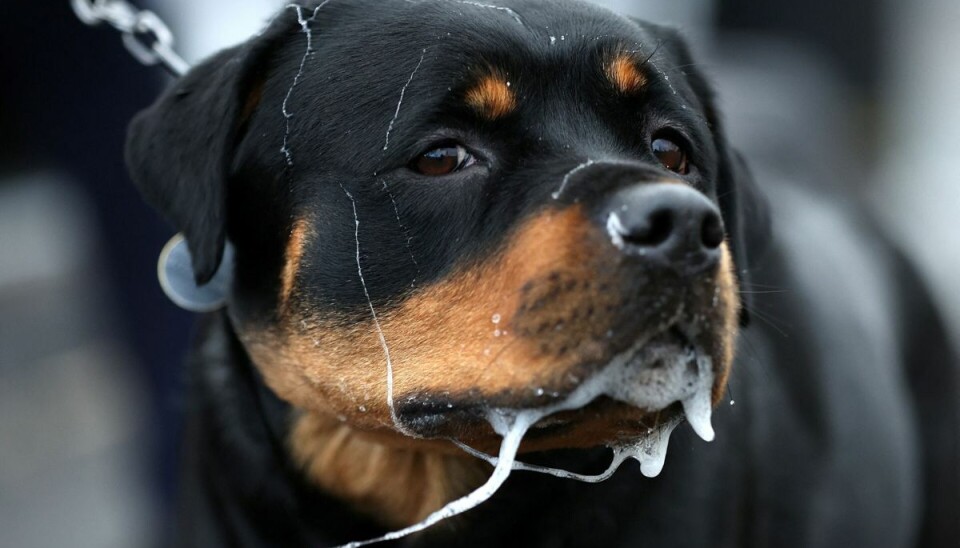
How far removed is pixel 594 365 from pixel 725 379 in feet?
1.07

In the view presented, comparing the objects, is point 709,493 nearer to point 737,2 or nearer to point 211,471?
point 211,471

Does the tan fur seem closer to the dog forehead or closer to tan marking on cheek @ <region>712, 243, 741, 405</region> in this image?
tan marking on cheek @ <region>712, 243, 741, 405</region>

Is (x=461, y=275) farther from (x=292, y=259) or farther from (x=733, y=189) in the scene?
(x=733, y=189)

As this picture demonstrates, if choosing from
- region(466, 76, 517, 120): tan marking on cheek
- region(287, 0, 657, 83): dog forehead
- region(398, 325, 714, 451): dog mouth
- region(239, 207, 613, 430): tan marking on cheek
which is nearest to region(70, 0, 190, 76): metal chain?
region(287, 0, 657, 83): dog forehead

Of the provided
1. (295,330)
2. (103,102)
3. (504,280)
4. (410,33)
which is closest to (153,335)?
(103,102)

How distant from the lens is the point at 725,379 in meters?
1.97

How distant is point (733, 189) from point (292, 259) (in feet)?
3.49

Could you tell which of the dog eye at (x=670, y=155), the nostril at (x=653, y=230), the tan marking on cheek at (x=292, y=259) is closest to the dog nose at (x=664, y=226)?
the nostril at (x=653, y=230)

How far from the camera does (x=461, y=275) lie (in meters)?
1.98

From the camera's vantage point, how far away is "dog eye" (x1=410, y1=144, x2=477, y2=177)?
6.92ft

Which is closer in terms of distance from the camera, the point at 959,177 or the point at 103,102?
the point at 103,102

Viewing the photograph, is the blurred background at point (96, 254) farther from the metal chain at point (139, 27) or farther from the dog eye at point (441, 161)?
the dog eye at point (441, 161)

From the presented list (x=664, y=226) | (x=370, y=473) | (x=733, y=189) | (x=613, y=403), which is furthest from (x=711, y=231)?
(x=370, y=473)

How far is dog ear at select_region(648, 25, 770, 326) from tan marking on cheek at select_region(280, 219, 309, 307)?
968 millimetres
